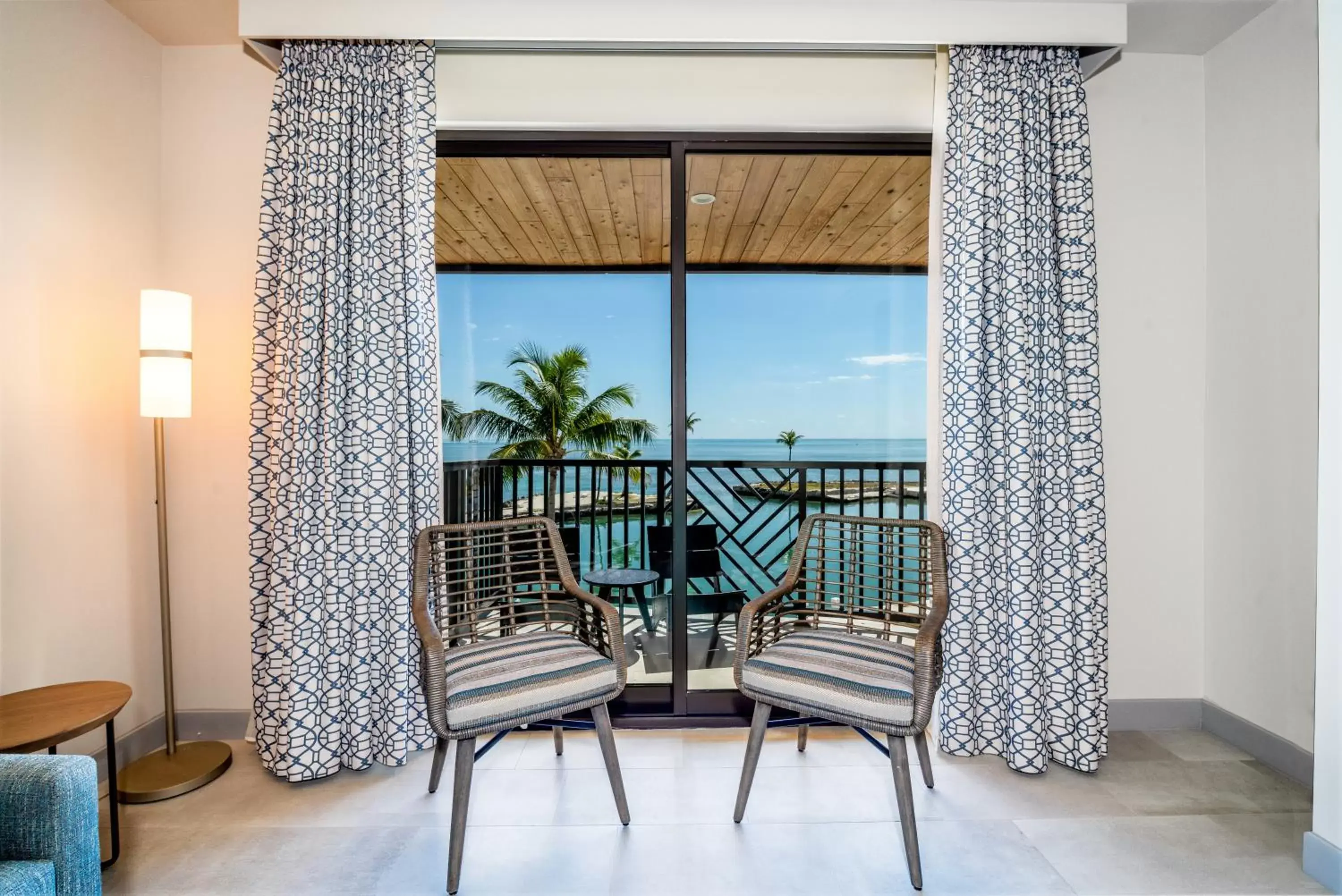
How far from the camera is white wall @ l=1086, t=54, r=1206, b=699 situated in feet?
8.77

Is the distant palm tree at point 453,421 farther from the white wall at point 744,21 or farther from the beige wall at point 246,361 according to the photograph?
the white wall at point 744,21

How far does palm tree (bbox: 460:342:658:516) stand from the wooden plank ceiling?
1.43 feet

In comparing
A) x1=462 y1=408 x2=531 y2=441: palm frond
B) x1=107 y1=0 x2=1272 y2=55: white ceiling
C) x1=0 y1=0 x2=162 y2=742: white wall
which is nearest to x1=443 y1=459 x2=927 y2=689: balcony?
x1=462 y1=408 x2=531 y2=441: palm frond

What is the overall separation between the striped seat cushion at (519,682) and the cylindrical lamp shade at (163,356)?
1267 mm

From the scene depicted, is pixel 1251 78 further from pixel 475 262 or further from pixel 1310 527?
pixel 475 262

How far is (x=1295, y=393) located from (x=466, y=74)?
10.6 feet

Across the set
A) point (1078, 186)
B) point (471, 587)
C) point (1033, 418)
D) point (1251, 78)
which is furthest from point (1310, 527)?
point (471, 587)

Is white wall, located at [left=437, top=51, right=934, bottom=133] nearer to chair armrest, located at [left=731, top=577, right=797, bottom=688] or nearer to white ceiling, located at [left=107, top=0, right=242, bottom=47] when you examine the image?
white ceiling, located at [left=107, top=0, right=242, bottom=47]

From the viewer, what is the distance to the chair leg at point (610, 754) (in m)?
1.99

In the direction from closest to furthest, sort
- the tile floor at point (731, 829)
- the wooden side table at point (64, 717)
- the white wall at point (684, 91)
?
the wooden side table at point (64, 717) < the tile floor at point (731, 829) < the white wall at point (684, 91)

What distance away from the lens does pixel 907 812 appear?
70.3 inches

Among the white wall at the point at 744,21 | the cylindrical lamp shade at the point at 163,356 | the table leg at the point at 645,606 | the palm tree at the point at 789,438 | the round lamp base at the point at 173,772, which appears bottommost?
the round lamp base at the point at 173,772

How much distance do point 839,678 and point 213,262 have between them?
2762 millimetres

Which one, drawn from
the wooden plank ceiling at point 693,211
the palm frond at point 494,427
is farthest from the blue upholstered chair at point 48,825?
the wooden plank ceiling at point 693,211
